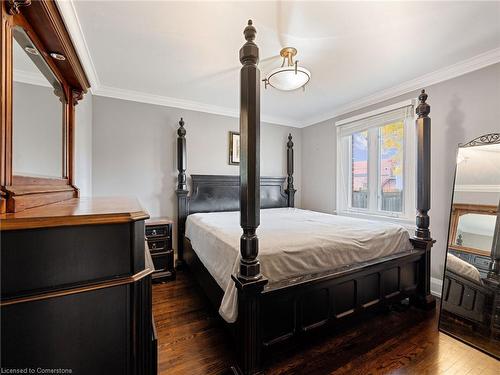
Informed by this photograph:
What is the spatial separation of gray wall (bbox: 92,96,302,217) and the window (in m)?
1.87

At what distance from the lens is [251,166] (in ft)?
4.52

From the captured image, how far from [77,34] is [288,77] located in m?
1.85

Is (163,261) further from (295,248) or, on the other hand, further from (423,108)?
(423,108)

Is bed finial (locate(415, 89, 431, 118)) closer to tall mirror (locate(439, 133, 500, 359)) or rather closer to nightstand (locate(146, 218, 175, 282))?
tall mirror (locate(439, 133, 500, 359))

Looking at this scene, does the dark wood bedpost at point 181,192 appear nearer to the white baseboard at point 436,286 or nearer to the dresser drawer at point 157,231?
the dresser drawer at point 157,231

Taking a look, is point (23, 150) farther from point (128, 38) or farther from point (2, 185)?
point (128, 38)

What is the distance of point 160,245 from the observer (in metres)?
2.89

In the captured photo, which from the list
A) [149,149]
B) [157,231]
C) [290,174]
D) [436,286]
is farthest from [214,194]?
[436,286]

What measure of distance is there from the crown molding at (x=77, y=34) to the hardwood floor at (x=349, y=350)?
96.4 inches

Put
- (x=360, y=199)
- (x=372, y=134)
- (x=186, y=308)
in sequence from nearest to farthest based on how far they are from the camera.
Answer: (x=186, y=308) → (x=372, y=134) → (x=360, y=199)

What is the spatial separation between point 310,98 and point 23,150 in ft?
10.8

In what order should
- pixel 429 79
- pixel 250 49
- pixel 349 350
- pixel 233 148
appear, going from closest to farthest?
pixel 250 49, pixel 349 350, pixel 429 79, pixel 233 148

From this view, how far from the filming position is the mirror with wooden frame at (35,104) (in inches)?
35.1

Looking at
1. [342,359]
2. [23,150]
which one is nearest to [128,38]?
[23,150]
